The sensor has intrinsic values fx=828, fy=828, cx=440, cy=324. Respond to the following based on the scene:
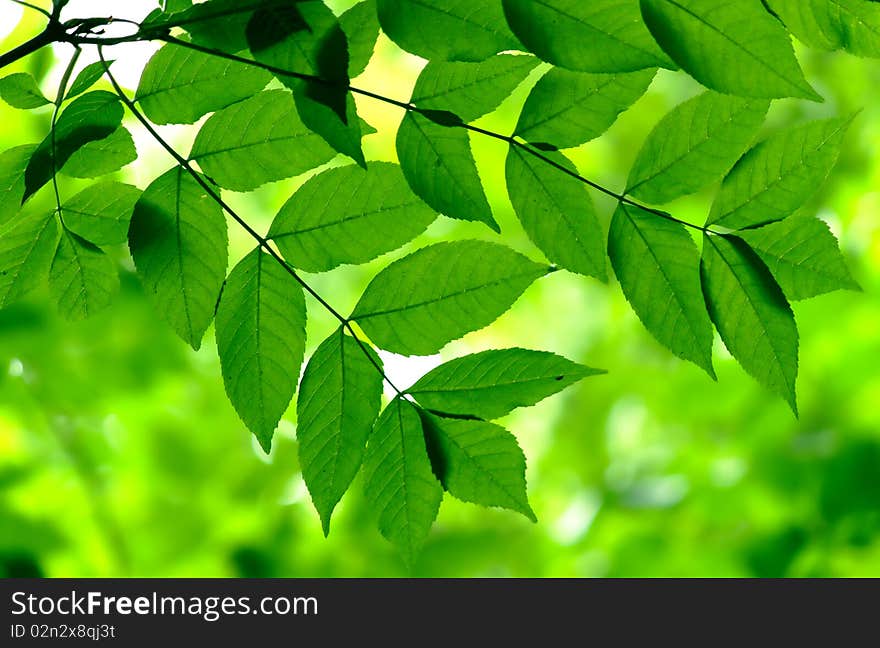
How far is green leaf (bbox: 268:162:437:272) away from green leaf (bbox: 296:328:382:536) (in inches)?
2.8

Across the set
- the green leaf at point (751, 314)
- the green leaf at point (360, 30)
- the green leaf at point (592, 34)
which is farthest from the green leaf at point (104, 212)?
the green leaf at point (751, 314)

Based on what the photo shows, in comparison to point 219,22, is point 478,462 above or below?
below

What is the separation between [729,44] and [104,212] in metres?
0.51

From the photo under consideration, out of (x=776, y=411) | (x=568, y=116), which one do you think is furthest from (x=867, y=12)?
(x=776, y=411)

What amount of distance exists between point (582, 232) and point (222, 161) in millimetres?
287

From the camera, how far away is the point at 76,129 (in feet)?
1.95

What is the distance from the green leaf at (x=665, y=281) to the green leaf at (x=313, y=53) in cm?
24

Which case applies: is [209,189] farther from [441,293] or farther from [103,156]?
[441,293]

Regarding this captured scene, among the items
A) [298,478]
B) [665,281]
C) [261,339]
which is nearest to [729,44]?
[665,281]

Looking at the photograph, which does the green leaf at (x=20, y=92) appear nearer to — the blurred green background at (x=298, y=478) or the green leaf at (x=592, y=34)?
the green leaf at (x=592, y=34)

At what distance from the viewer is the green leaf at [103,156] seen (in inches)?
25.7

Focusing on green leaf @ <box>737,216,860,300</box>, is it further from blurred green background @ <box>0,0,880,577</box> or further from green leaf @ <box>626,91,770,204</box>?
blurred green background @ <box>0,0,880,577</box>

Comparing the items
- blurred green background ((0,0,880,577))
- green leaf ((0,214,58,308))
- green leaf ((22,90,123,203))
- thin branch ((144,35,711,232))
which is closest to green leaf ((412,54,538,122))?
thin branch ((144,35,711,232))

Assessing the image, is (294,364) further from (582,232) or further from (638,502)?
(638,502)
